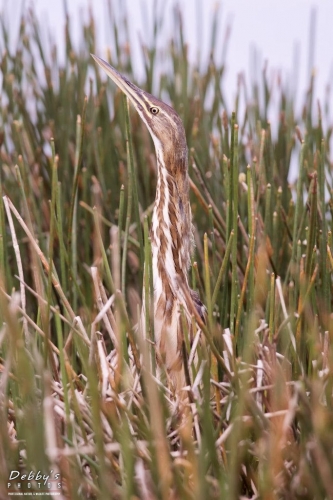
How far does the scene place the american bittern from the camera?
6.24 ft

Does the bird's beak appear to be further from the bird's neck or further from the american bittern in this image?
the bird's neck

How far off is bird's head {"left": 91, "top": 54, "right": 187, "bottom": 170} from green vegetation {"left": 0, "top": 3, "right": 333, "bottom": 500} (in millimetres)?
156

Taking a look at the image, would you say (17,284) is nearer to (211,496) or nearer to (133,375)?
(133,375)

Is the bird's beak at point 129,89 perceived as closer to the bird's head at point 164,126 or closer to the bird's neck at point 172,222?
the bird's head at point 164,126

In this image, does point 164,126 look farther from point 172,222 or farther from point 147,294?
point 147,294

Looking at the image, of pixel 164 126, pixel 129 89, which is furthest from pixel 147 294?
pixel 129 89

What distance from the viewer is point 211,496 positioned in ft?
3.67

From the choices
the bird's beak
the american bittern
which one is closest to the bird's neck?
the american bittern

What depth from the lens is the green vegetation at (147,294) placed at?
1143mm

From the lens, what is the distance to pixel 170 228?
2002 mm

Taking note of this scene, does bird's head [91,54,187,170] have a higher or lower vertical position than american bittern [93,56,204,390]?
higher

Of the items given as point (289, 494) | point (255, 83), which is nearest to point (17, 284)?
point (255, 83)

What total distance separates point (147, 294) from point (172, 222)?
0.52 m

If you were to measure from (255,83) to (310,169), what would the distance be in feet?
2.03
